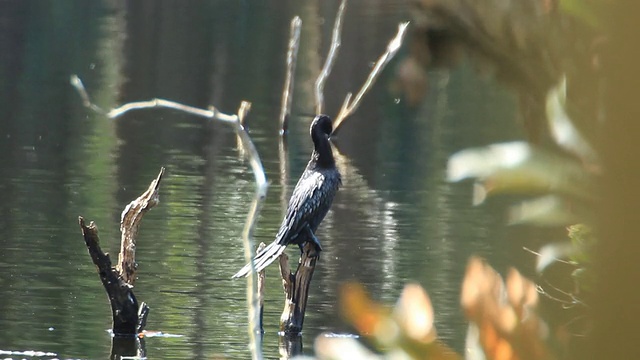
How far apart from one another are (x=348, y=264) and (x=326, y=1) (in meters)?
50.4

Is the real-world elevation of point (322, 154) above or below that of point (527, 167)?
below

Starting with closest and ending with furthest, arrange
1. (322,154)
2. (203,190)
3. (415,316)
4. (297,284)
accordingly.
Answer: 1. (415,316)
2. (297,284)
3. (322,154)
4. (203,190)

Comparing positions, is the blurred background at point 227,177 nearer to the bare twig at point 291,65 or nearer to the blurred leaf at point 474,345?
the blurred leaf at point 474,345

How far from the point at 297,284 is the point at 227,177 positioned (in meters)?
10.6

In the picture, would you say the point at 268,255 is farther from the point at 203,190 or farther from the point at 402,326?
the point at 203,190

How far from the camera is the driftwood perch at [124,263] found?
29.7 ft

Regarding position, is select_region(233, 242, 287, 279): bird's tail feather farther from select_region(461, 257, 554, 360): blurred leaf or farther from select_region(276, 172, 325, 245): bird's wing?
select_region(461, 257, 554, 360): blurred leaf

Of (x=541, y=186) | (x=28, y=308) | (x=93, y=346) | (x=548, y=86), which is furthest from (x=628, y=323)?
(x=28, y=308)

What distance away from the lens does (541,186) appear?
1.19m

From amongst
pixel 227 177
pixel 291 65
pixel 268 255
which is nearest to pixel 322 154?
pixel 268 255

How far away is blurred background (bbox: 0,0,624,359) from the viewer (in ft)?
32.0

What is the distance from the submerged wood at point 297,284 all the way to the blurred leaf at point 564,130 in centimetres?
822

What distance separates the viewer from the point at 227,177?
66.3 feet

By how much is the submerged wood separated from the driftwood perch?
1022 mm
